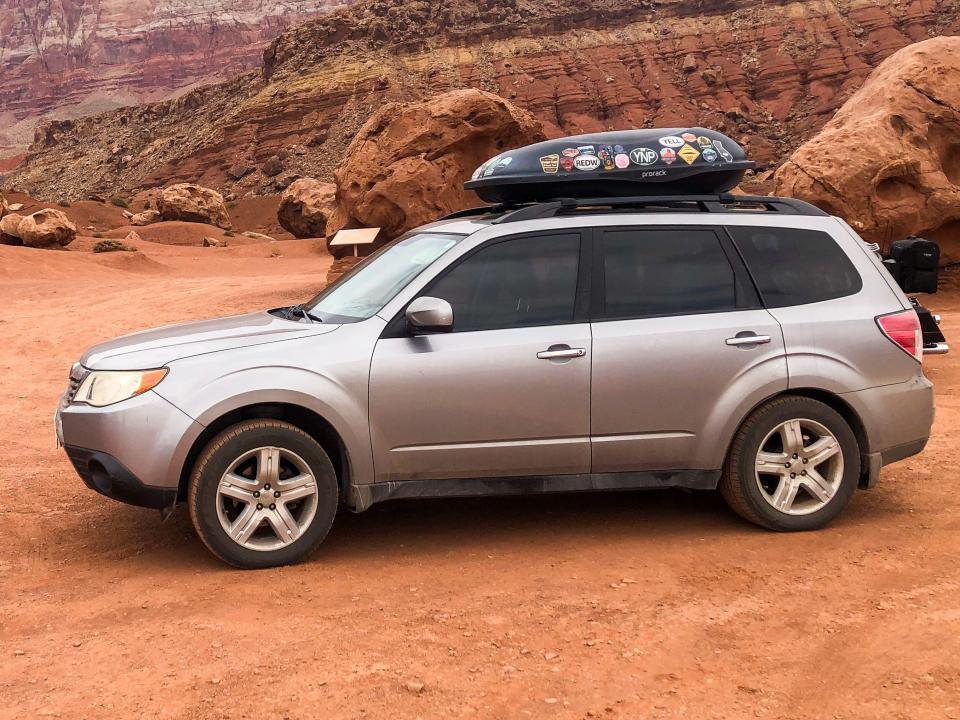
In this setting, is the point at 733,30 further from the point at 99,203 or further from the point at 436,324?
the point at 436,324

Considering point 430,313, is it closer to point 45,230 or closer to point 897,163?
point 897,163

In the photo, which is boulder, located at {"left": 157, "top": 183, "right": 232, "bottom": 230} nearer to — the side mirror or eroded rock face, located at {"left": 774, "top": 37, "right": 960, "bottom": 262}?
eroded rock face, located at {"left": 774, "top": 37, "right": 960, "bottom": 262}

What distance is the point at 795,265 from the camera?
19.4 feet

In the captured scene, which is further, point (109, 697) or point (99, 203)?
point (99, 203)

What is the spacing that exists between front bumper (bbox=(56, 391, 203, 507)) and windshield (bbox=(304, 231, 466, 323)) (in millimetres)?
1022

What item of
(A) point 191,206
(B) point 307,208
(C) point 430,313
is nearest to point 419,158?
(C) point 430,313

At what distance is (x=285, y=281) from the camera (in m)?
22.7

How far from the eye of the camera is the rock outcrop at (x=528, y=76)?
7100cm

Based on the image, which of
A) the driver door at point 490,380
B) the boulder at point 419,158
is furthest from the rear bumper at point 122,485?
the boulder at point 419,158

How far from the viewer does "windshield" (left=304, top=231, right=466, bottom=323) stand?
5652 millimetres

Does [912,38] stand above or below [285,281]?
above

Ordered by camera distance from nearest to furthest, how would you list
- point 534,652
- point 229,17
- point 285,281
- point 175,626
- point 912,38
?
point 534,652 < point 175,626 < point 285,281 < point 912,38 < point 229,17

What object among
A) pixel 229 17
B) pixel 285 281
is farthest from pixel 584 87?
pixel 229 17

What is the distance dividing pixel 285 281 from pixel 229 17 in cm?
15038
